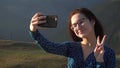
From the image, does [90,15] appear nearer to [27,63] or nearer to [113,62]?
[113,62]

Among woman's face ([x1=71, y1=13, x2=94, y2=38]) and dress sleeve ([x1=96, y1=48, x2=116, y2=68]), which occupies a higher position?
woman's face ([x1=71, y1=13, x2=94, y2=38])

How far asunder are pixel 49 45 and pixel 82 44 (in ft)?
2.44

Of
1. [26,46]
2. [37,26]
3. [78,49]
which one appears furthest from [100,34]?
[26,46]

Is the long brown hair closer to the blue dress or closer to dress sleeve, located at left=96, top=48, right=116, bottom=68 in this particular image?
the blue dress

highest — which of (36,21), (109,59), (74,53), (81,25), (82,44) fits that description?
(36,21)

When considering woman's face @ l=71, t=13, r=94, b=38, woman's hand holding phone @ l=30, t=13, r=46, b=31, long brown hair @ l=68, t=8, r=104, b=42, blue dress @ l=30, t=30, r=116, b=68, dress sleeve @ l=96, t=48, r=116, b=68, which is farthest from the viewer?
long brown hair @ l=68, t=8, r=104, b=42

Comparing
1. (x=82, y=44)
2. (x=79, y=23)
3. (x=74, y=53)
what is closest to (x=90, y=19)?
(x=79, y=23)

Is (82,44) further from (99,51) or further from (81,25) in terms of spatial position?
(99,51)

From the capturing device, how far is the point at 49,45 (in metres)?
7.02

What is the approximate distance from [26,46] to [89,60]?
600 ft

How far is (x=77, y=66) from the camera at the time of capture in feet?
23.0

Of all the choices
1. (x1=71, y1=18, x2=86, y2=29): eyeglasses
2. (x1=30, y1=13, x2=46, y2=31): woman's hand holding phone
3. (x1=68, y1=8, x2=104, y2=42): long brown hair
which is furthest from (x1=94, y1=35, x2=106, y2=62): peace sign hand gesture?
(x1=30, y1=13, x2=46, y2=31): woman's hand holding phone

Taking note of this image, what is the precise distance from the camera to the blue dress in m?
6.85

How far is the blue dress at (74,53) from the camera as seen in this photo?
22.5 feet
